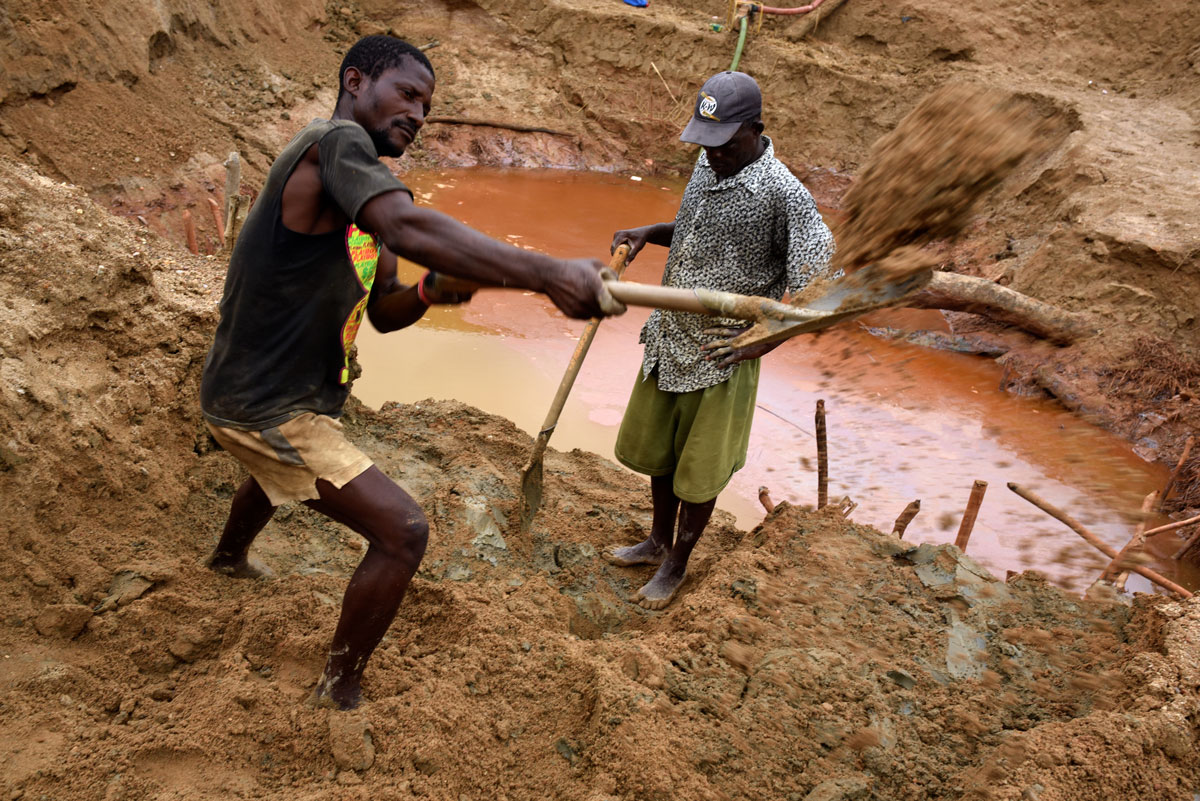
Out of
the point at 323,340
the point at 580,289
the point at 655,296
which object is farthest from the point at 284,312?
the point at 655,296

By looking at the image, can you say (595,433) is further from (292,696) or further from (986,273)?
(986,273)

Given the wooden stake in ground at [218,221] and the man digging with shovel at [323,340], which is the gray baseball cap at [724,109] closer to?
the man digging with shovel at [323,340]

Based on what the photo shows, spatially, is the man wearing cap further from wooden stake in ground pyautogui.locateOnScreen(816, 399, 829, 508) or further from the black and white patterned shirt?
wooden stake in ground pyautogui.locateOnScreen(816, 399, 829, 508)

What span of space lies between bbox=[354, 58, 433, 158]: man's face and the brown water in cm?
283

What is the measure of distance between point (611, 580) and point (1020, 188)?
6781 millimetres

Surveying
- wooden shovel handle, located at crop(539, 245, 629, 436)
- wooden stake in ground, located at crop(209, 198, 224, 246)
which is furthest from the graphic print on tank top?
wooden stake in ground, located at crop(209, 198, 224, 246)

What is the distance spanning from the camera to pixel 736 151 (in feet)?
8.56

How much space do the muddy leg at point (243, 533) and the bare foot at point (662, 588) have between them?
130 cm

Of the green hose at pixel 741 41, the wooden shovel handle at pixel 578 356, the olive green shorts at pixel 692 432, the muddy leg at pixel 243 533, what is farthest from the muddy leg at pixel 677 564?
the green hose at pixel 741 41

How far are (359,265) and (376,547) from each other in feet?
2.23

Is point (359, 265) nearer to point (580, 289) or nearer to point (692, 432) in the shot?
point (580, 289)

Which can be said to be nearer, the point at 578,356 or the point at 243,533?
the point at 243,533

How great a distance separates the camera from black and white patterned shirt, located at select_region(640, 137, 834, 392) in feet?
8.42

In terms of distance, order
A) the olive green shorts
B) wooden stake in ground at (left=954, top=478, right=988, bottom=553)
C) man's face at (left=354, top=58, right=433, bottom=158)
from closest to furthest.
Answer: man's face at (left=354, top=58, right=433, bottom=158) < the olive green shorts < wooden stake in ground at (left=954, top=478, right=988, bottom=553)
